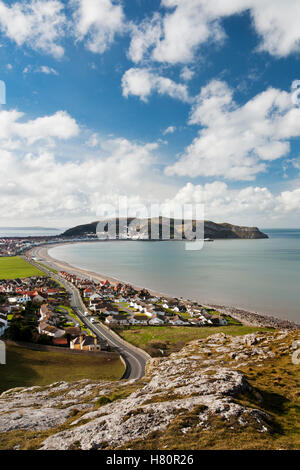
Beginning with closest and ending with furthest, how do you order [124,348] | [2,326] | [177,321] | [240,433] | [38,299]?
[240,433]
[124,348]
[2,326]
[177,321]
[38,299]

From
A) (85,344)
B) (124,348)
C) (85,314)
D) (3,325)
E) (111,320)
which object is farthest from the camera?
(85,314)

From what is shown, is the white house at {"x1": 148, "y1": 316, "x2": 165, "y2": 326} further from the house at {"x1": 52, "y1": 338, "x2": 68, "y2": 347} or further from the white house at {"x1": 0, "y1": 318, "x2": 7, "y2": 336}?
the white house at {"x1": 0, "y1": 318, "x2": 7, "y2": 336}

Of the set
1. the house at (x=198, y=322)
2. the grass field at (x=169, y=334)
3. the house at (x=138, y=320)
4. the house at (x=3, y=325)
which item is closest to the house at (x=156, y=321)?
the house at (x=138, y=320)

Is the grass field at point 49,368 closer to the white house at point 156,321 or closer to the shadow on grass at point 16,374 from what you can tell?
the shadow on grass at point 16,374

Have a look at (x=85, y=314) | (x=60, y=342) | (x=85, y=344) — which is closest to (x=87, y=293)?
(x=85, y=314)

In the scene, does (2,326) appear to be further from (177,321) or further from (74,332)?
(177,321)

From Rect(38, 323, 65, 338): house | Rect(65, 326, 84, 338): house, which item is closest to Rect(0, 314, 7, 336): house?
Rect(38, 323, 65, 338): house

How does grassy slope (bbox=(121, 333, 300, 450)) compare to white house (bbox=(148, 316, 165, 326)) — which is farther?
white house (bbox=(148, 316, 165, 326))
